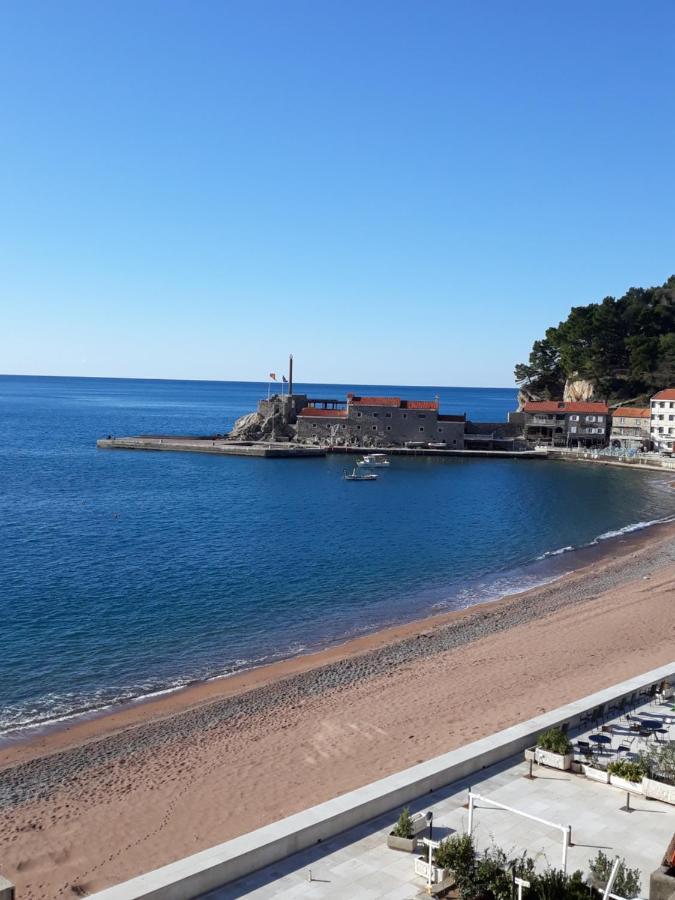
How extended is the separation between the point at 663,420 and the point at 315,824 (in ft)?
270

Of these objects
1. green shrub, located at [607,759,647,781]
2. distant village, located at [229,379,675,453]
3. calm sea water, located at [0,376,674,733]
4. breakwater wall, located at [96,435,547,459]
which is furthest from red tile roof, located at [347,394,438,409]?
green shrub, located at [607,759,647,781]

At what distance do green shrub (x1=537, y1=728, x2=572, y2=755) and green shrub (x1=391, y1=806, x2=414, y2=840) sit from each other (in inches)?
150

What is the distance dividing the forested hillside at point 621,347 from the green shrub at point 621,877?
8990 cm

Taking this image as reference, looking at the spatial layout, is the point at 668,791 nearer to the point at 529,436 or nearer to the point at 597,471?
the point at 597,471

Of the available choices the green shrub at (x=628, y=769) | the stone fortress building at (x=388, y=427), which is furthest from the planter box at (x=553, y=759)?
the stone fortress building at (x=388, y=427)

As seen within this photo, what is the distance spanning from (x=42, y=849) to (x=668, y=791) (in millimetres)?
10823

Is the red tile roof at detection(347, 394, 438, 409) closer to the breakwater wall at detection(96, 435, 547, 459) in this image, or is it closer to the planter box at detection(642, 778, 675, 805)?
the breakwater wall at detection(96, 435, 547, 459)

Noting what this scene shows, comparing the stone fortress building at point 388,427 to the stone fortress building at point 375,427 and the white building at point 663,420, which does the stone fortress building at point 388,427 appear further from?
the white building at point 663,420

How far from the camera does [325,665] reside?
24.6 metres

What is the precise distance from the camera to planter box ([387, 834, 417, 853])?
11.4 meters

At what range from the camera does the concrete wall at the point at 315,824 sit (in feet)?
33.7

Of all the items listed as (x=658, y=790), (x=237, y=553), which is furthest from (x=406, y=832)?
(x=237, y=553)

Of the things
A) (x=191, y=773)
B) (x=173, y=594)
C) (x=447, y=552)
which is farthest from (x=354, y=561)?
(x=191, y=773)

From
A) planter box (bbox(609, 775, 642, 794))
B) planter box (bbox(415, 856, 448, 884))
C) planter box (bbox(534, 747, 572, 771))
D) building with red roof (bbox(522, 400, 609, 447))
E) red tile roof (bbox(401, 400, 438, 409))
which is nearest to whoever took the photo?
planter box (bbox(415, 856, 448, 884))
